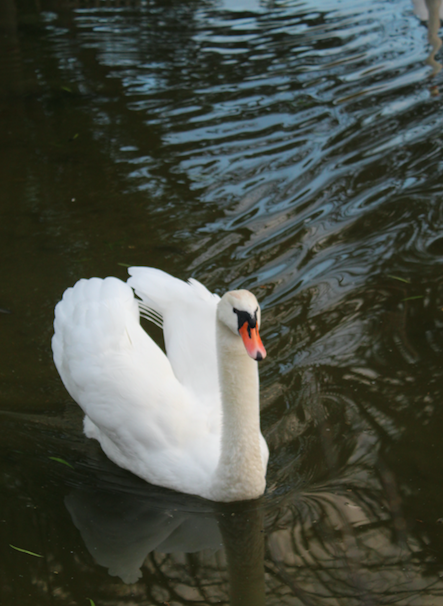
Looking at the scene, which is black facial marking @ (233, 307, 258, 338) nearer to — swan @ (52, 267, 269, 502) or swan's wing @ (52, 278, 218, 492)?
swan @ (52, 267, 269, 502)

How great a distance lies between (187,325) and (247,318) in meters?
1.14

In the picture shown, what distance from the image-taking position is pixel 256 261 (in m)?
5.54

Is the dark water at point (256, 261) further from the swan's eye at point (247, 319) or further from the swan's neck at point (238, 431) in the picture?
the swan's eye at point (247, 319)

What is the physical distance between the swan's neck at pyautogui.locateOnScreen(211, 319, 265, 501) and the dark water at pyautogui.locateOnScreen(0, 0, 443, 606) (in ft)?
0.51

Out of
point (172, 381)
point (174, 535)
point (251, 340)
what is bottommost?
point (174, 535)

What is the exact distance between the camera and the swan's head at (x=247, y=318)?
9.78ft

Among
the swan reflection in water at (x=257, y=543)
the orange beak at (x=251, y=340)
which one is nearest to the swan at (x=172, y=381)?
the orange beak at (x=251, y=340)

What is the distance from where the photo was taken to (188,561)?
130 inches

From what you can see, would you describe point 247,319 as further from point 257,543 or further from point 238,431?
point 257,543

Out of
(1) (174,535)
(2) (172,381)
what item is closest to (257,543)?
(1) (174,535)

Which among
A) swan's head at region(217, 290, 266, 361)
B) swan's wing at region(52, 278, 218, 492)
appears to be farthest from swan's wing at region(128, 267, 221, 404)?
swan's head at region(217, 290, 266, 361)

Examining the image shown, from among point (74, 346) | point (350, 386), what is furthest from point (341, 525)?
point (74, 346)

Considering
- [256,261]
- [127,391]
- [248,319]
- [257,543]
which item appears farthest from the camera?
[256,261]

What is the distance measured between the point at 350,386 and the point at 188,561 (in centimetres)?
153
